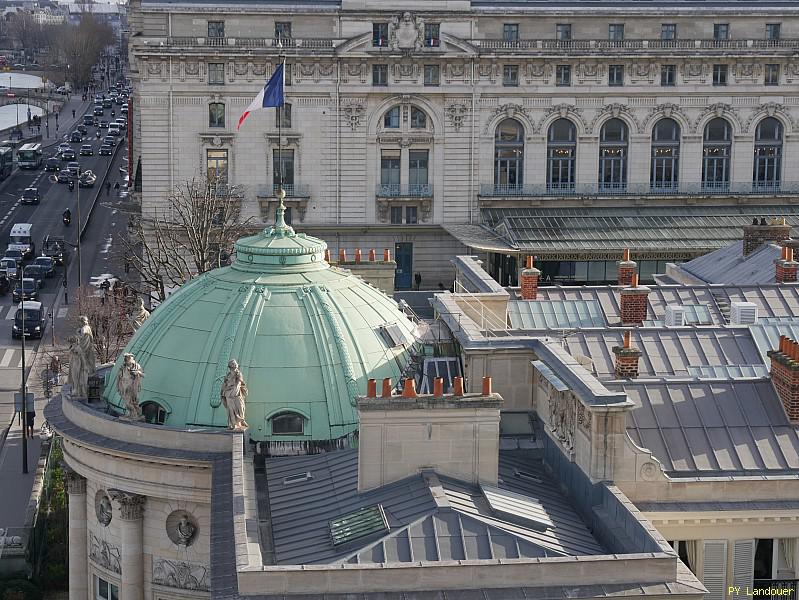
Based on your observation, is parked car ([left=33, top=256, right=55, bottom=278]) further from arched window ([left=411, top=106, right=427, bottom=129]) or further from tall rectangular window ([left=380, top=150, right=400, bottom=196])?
arched window ([left=411, top=106, right=427, bottom=129])

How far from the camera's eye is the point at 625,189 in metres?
137

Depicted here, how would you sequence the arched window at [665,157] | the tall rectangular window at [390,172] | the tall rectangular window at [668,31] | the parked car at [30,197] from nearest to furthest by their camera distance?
the tall rectangular window at [390,172] < the tall rectangular window at [668,31] < the arched window at [665,157] < the parked car at [30,197]

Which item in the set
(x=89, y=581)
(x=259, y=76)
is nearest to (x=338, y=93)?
(x=259, y=76)

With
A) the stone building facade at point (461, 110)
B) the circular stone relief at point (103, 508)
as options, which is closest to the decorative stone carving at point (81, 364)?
the circular stone relief at point (103, 508)

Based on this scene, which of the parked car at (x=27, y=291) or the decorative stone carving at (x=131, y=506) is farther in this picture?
the parked car at (x=27, y=291)

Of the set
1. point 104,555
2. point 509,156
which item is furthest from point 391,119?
point 104,555

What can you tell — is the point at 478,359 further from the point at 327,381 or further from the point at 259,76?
the point at 259,76

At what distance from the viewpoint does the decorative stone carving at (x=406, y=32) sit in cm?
13112

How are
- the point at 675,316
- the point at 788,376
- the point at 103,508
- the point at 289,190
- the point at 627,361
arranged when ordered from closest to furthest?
1. the point at 788,376
2. the point at 103,508
3. the point at 627,361
4. the point at 675,316
5. the point at 289,190

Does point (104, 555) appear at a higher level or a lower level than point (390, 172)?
lower

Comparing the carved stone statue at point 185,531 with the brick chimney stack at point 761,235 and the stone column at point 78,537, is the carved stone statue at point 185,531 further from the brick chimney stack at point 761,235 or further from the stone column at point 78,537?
the brick chimney stack at point 761,235

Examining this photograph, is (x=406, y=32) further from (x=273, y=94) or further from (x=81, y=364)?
(x=81, y=364)

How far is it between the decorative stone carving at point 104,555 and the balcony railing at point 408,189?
3159 inches

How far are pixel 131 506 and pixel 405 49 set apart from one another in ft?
270
